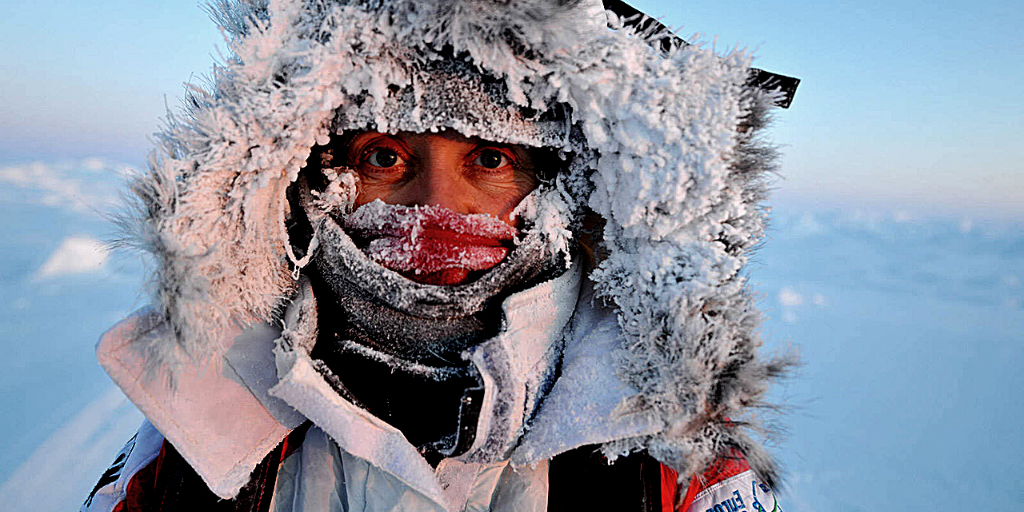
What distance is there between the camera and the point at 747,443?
3.12ft

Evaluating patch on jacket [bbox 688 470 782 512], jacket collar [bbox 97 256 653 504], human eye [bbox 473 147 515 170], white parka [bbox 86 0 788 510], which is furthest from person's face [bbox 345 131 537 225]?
patch on jacket [bbox 688 470 782 512]

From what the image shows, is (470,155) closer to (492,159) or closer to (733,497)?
(492,159)

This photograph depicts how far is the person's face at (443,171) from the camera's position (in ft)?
3.61

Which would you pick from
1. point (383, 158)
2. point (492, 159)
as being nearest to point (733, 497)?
point (492, 159)

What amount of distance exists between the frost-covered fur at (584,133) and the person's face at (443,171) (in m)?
0.10

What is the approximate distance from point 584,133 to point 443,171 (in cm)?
30

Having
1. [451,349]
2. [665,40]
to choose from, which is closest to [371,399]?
[451,349]

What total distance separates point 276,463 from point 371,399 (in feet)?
0.84

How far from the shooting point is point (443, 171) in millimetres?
1105

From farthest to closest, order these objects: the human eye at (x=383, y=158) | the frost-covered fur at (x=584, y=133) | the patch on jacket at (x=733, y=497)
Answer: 1. the human eye at (x=383, y=158)
2. the patch on jacket at (x=733, y=497)
3. the frost-covered fur at (x=584, y=133)

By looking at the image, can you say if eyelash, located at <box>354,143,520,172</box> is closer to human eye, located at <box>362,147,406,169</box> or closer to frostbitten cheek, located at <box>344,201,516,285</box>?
human eye, located at <box>362,147,406,169</box>

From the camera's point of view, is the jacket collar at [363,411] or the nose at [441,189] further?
the nose at [441,189]

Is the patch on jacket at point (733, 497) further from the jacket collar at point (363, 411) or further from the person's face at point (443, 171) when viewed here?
the person's face at point (443, 171)

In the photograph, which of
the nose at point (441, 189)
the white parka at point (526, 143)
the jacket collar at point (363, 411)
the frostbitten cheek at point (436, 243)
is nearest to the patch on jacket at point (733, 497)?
the white parka at point (526, 143)
